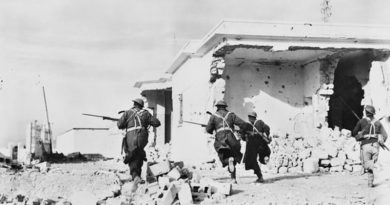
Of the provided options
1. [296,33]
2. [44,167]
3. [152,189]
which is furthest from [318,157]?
[44,167]

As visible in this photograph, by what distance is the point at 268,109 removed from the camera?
18297mm

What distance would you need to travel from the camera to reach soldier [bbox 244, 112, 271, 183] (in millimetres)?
11664

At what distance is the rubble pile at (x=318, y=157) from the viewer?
598 inches

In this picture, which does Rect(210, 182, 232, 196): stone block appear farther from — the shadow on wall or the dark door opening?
the dark door opening

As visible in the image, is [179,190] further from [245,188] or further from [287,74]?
[287,74]

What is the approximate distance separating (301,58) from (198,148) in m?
4.21

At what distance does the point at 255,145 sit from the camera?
11906 millimetres

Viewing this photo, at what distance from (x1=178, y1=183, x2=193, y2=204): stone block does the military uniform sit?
1.80m

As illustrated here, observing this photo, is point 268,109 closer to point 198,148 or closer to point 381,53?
point 198,148

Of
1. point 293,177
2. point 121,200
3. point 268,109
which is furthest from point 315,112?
point 121,200

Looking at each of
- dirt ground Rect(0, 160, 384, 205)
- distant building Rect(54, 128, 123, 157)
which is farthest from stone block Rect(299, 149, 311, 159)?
distant building Rect(54, 128, 123, 157)

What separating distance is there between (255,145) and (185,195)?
306 centimetres

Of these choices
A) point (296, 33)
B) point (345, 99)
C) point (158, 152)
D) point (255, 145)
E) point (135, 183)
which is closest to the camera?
point (135, 183)

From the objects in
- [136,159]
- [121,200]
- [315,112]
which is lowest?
[121,200]
